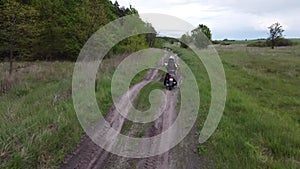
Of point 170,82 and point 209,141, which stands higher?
point 170,82

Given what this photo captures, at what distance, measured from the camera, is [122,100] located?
12117 millimetres

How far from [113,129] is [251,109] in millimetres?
6038

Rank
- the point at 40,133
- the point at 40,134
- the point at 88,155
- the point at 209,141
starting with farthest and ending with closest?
the point at 209,141
the point at 40,133
the point at 40,134
the point at 88,155

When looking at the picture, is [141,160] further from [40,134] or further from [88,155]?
[40,134]

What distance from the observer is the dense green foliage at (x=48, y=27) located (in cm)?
1664

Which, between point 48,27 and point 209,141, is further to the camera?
point 48,27

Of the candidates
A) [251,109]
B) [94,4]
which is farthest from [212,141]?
[94,4]

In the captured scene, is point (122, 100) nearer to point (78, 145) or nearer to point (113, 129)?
point (113, 129)

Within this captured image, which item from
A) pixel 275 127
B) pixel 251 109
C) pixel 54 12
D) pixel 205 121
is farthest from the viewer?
pixel 54 12

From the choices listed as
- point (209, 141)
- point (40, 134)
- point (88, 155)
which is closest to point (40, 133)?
point (40, 134)

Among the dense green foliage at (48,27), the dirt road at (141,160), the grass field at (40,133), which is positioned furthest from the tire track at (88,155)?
the dense green foliage at (48,27)

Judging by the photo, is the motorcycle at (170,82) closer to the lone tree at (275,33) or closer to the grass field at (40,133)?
the grass field at (40,133)

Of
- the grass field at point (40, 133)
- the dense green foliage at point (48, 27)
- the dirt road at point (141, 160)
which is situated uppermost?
the dense green foliage at point (48, 27)

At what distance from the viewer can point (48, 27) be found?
31812 mm
